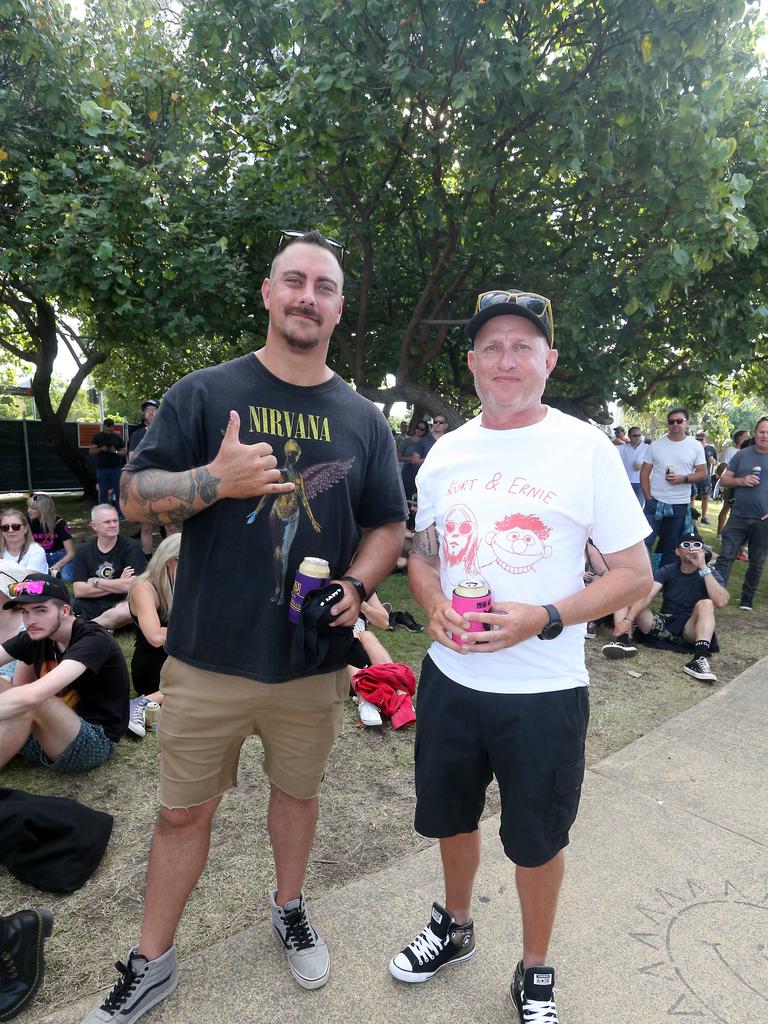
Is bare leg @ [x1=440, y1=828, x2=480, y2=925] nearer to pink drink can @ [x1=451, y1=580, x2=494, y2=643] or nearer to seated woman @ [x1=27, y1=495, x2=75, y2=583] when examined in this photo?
pink drink can @ [x1=451, y1=580, x2=494, y2=643]

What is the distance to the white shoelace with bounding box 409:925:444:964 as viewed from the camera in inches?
84.4

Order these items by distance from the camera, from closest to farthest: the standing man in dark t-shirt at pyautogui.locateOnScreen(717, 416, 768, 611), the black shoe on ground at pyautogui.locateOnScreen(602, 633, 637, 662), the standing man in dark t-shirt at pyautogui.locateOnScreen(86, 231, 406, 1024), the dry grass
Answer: the standing man in dark t-shirt at pyautogui.locateOnScreen(86, 231, 406, 1024) → the dry grass → the black shoe on ground at pyautogui.locateOnScreen(602, 633, 637, 662) → the standing man in dark t-shirt at pyautogui.locateOnScreen(717, 416, 768, 611)

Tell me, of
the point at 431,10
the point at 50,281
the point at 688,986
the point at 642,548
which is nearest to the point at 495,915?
the point at 688,986

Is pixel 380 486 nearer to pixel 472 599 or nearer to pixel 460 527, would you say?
pixel 460 527

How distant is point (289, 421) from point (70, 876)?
6.67 feet

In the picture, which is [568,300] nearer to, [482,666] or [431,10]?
[431,10]

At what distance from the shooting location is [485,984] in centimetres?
213

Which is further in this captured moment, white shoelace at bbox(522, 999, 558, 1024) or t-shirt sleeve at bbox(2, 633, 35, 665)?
t-shirt sleeve at bbox(2, 633, 35, 665)

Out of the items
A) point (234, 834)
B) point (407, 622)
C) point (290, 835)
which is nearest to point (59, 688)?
point (234, 834)

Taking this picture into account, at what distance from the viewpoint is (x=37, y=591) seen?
11.0ft

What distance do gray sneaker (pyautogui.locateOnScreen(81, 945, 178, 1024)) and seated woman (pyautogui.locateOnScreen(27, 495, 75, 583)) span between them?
5.49m

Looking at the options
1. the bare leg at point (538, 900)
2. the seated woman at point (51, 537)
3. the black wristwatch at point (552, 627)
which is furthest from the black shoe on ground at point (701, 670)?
the seated woman at point (51, 537)

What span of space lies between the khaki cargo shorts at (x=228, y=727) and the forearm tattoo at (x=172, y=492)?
473 mm

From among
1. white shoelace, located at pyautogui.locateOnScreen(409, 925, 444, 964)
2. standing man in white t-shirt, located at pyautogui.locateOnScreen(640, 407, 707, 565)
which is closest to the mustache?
white shoelace, located at pyautogui.locateOnScreen(409, 925, 444, 964)
